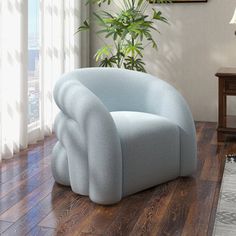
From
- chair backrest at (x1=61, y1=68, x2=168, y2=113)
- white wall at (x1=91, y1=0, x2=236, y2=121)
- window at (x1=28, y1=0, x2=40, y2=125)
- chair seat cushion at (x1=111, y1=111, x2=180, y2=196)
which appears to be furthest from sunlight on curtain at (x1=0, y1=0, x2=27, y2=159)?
white wall at (x1=91, y1=0, x2=236, y2=121)

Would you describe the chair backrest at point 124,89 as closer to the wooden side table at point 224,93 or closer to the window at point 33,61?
the window at point 33,61

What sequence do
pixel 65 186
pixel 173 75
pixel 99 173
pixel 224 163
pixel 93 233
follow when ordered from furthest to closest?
pixel 173 75 → pixel 224 163 → pixel 65 186 → pixel 99 173 → pixel 93 233

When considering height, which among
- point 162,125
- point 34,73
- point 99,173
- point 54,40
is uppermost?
point 54,40

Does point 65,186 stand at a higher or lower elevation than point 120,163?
lower

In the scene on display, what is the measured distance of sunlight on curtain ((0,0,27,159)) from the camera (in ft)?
10.4

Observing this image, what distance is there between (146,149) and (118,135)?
0.23 metres

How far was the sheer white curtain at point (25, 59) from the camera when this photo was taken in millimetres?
3211

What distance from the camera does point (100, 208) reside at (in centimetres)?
229

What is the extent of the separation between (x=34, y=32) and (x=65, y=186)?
64.3 inches

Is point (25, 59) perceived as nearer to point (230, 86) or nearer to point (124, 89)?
point (124, 89)

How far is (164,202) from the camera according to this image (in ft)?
7.85

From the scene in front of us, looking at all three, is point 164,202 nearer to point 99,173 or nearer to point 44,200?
point 99,173

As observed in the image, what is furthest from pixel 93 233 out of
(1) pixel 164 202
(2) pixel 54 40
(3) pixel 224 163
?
(2) pixel 54 40

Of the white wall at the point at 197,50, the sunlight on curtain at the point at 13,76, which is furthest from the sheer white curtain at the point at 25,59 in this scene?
the white wall at the point at 197,50
